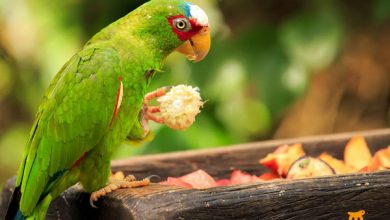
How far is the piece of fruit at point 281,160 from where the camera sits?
2.16m

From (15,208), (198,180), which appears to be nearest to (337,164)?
(198,180)

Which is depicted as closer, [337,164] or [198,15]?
[198,15]

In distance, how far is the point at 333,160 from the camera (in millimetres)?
2268

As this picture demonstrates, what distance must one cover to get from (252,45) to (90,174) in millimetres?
1662

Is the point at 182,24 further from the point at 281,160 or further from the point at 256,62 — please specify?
the point at 256,62

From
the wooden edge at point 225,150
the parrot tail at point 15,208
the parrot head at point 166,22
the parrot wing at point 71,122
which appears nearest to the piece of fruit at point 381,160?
the wooden edge at point 225,150

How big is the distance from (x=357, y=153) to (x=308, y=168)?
11.5 inches

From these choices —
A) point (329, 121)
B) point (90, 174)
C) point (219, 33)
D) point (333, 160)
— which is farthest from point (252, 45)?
point (90, 174)

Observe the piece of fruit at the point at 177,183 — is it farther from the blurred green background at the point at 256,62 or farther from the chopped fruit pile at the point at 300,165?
the blurred green background at the point at 256,62

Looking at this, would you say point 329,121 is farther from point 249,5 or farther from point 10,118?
point 10,118

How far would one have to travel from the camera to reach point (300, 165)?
210 cm

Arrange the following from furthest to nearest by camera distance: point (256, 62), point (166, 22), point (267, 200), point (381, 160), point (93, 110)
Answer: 1. point (256, 62)
2. point (381, 160)
3. point (166, 22)
4. point (93, 110)
5. point (267, 200)

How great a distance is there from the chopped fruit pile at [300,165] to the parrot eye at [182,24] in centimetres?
34

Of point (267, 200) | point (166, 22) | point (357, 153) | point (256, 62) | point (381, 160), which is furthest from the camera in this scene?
point (256, 62)
